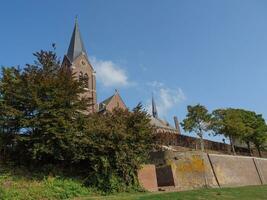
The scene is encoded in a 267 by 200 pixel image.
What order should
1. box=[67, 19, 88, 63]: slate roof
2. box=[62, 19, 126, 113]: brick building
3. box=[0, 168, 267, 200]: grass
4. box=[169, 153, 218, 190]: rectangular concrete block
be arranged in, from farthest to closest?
box=[67, 19, 88, 63]: slate roof → box=[62, 19, 126, 113]: brick building → box=[169, 153, 218, 190]: rectangular concrete block → box=[0, 168, 267, 200]: grass

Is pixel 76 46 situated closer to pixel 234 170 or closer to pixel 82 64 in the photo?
pixel 82 64

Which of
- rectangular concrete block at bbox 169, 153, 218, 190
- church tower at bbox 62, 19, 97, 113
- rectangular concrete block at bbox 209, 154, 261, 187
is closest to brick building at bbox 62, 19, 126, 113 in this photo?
church tower at bbox 62, 19, 97, 113

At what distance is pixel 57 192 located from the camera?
51.9 ft

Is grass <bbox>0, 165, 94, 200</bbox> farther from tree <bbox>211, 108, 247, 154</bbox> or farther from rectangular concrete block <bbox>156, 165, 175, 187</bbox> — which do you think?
tree <bbox>211, 108, 247, 154</bbox>

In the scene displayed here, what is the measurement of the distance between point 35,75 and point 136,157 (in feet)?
24.5

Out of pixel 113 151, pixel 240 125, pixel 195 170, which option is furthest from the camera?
pixel 240 125

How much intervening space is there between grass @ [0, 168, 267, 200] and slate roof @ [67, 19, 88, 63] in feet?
138

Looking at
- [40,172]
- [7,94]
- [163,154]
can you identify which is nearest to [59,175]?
[40,172]

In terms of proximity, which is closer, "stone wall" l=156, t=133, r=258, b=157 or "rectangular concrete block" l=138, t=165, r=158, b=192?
"rectangular concrete block" l=138, t=165, r=158, b=192

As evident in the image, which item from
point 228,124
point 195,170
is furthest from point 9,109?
point 228,124

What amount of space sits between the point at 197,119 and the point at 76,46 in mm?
29392

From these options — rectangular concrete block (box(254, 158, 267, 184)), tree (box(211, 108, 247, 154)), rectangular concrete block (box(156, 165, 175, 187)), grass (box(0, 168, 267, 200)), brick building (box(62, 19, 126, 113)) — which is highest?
brick building (box(62, 19, 126, 113))

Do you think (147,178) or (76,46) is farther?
(76,46)

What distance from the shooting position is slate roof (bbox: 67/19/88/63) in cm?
5778
